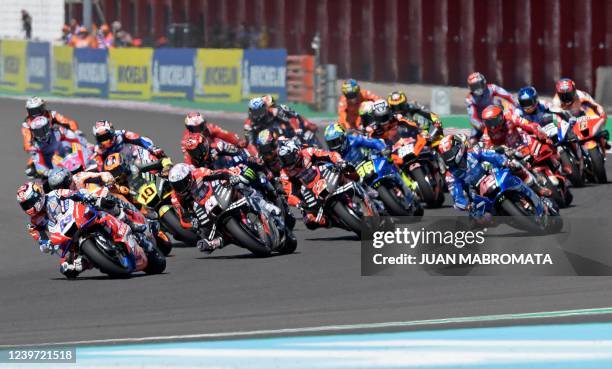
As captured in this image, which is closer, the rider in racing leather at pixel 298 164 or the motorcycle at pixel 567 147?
the rider in racing leather at pixel 298 164

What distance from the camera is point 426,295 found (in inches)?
535

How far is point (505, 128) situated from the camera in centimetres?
2012

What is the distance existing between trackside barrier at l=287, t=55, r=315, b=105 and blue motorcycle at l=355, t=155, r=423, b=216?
18953 millimetres

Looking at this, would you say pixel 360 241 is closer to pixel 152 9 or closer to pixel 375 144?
pixel 375 144

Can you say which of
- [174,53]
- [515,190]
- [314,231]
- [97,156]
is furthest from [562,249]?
[174,53]

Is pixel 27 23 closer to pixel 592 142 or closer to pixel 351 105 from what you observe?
pixel 351 105

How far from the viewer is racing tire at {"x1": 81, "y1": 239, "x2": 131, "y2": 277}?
15.6 m

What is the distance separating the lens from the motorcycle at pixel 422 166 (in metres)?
20.8

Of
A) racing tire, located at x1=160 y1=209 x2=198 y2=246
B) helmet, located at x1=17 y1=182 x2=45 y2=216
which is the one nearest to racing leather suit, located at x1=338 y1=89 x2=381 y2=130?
racing tire, located at x1=160 y1=209 x2=198 y2=246

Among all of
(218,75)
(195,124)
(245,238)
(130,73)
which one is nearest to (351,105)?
(195,124)

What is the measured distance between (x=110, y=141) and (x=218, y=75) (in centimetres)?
2076

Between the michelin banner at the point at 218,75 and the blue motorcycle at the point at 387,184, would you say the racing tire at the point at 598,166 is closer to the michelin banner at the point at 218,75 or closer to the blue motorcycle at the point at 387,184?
the blue motorcycle at the point at 387,184

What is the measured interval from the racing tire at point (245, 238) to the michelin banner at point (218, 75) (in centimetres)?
2252

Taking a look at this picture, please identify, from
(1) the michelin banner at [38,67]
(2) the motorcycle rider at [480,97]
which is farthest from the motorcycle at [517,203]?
(1) the michelin banner at [38,67]
